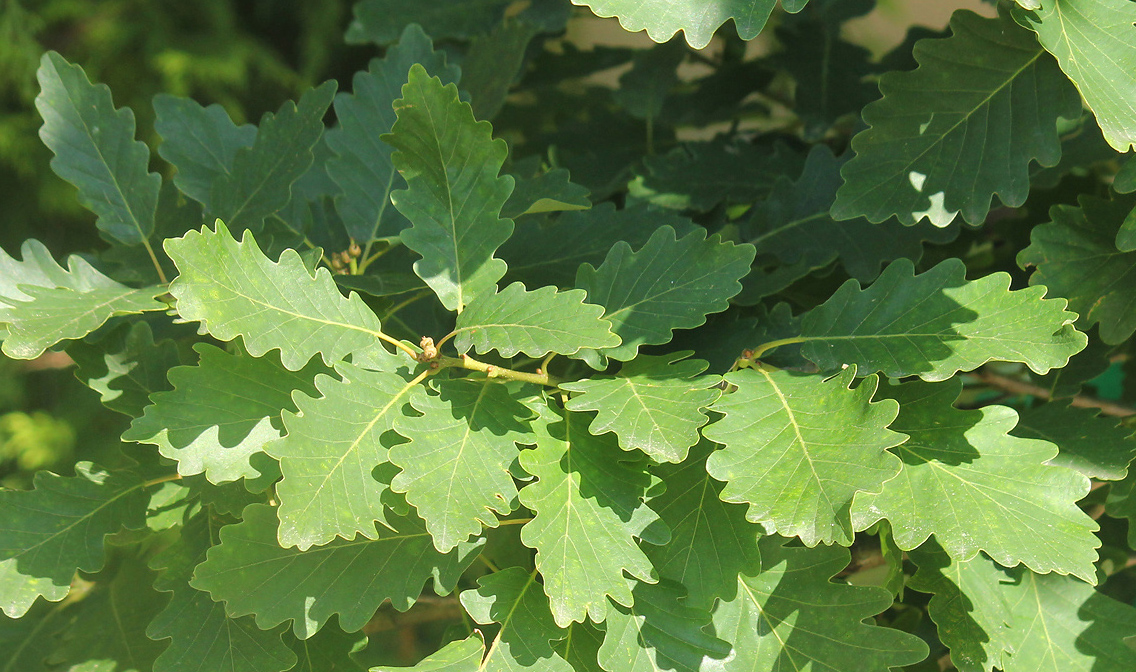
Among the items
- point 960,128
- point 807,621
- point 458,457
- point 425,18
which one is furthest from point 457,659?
point 425,18

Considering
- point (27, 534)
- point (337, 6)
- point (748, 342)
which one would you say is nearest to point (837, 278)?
point (748, 342)

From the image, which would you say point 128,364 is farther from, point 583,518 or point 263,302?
point 583,518

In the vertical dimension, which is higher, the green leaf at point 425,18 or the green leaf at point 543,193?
the green leaf at point 425,18

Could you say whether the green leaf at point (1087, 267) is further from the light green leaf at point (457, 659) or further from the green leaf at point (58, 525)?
the green leaf at point (58, 525)

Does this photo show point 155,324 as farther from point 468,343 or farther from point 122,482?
point 468,343

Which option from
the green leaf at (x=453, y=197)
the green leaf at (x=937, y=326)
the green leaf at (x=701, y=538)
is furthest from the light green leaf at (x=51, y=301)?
the green leaf at (x=937, y=326)

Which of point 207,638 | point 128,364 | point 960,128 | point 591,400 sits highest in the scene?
point 960,128
